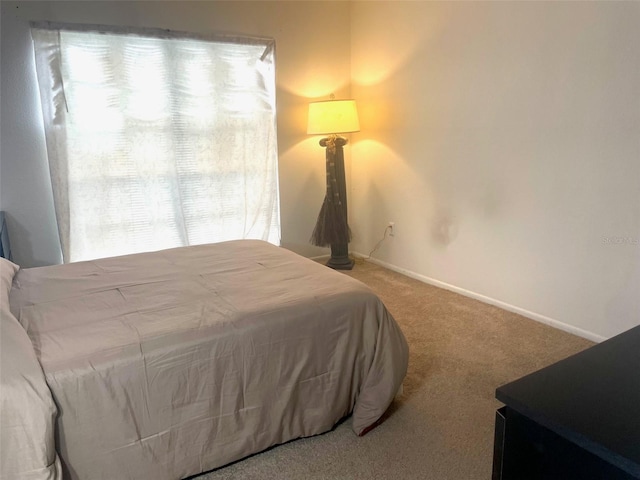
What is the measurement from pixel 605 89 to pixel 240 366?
2.33 m

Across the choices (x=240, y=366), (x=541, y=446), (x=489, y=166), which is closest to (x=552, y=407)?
(x=541, y=446)

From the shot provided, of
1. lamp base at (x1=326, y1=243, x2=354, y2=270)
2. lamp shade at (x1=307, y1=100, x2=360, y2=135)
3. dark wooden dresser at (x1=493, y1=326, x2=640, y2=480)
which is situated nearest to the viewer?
dark wooden dresser at (x1=493, y1=326, x2=640, y2=480)

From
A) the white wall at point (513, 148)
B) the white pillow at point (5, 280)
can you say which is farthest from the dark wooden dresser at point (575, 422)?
the white wall at point (513, 148)

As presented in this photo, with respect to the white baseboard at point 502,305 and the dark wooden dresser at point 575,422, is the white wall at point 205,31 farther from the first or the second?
the dark wooden dresser at point 575,422

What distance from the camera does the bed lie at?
143cm

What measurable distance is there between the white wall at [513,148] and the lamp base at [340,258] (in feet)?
1.19

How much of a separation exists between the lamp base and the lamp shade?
1009 millimetres

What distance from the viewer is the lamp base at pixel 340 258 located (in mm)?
4242

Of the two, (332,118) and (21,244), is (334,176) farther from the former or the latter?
(21,244)

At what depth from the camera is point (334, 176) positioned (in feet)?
13.5

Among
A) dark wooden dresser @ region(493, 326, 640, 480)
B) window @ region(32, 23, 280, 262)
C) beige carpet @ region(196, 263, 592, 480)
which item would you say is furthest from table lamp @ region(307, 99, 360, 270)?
dark wooden dresser @ region(493, 326, 640, 480)

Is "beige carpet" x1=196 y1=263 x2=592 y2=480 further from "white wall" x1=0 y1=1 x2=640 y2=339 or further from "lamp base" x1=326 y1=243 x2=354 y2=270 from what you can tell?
"lamp base" x1=326 y1=243 x2=354 y2=270

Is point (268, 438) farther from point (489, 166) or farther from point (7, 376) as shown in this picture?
point (489, 166)

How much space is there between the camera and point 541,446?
838 mm
